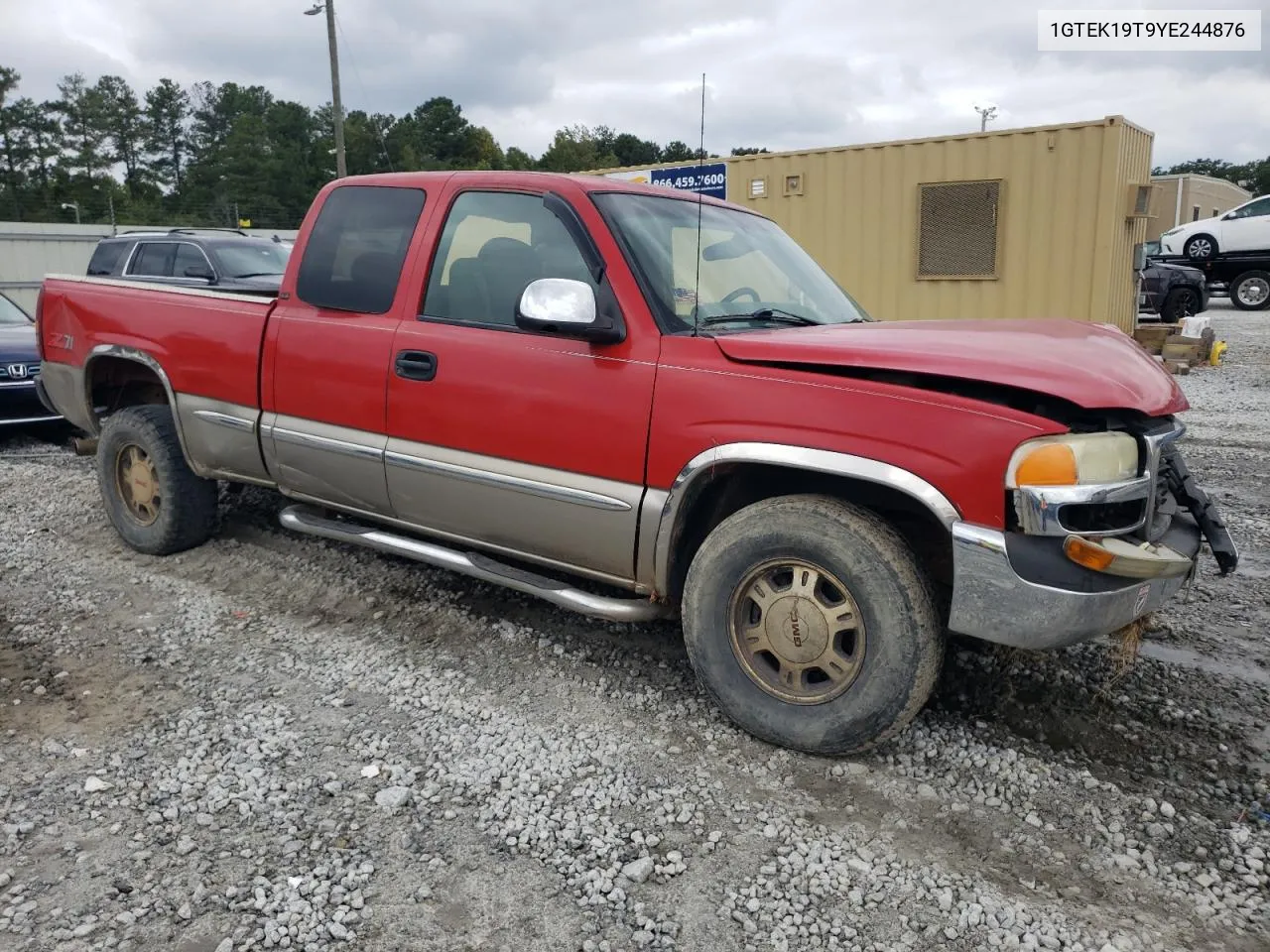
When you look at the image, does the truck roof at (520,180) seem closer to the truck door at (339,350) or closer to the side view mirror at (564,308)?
the truck door at (339,350)

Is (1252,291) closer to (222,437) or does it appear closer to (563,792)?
(222,437)

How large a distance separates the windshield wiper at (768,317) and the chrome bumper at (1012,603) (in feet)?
3.99

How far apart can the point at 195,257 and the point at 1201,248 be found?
19.4 m

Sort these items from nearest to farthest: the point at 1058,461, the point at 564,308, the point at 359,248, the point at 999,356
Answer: the point at 1058,461 → the point at 999,356 → the point at 564,308 → the point at 359,248

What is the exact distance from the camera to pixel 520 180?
3.85 metres

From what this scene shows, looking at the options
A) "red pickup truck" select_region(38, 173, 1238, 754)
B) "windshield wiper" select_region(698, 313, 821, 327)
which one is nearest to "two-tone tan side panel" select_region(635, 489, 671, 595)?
"red pickup truck" select_region(38, 173, 1238, 754)

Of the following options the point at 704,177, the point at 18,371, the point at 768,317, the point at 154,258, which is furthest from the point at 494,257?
the point at 704,177

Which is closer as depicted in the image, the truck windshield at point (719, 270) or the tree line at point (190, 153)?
the truck windshield at point (719, 270)

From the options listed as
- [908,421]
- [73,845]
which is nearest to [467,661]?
[73,845]

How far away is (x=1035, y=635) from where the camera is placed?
110 inches

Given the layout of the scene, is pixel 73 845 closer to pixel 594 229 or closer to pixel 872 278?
pixel 594 229

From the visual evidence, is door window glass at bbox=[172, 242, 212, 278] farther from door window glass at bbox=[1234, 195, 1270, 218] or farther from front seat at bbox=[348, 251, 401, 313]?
door window glass at bbox=[1234, 195, 1270, 218]

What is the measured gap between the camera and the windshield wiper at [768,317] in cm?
356

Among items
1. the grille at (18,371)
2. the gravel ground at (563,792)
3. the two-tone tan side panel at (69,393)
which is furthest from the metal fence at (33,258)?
the gravel ground at (563,792)
